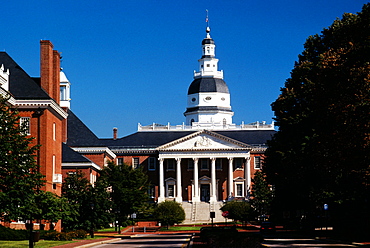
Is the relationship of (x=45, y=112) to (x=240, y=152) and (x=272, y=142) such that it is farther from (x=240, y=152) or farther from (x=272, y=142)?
(x=240, y=152)

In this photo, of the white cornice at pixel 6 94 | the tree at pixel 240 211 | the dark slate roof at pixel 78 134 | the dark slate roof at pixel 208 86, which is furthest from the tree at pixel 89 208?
the dark slate roof at pixel 208 86

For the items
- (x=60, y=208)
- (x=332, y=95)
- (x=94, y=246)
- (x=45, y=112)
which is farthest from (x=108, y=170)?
(x=332, y=95)

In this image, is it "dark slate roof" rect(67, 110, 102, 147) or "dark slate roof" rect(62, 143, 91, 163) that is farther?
"dark slate roof" rect(67, 110, 102, 147)

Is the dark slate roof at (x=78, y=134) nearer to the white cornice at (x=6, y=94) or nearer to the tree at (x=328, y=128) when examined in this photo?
the white cornice at (x=6, y=94)

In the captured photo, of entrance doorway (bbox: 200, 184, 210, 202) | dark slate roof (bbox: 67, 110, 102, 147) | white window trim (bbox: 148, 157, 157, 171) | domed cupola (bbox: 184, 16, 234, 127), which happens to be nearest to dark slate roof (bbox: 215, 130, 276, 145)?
entrance doorway (bbox: 200, 184, 210, 202)

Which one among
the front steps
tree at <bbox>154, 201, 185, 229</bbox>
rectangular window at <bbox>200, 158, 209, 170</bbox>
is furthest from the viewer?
rectangular window at <bbox>200, 158, 209, 170</bbox>

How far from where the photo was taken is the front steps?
356ft

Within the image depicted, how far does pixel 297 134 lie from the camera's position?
50.4m

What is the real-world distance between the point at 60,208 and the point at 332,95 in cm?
2159

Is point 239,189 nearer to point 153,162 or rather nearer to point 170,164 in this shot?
point 170,164

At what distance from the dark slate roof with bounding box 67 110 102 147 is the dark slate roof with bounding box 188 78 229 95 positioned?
63.5 meters

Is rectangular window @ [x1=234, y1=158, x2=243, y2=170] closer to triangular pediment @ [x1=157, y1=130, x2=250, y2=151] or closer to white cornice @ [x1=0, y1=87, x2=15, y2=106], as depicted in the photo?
triangular pediment @ [x1=157, y1=130, x2=250, y2=151]

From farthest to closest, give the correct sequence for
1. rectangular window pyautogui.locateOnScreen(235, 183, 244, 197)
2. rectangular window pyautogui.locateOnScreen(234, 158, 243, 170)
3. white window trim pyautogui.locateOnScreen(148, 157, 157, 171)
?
white window trim pyautogui.locateOnScreen(148, 157, 157, 171) → rectangular window pyautogui.locateOnScreen(234, 158, 243, 170) → rectangular window pyautogui.locateOnScreen(235, 183, 244, 197)

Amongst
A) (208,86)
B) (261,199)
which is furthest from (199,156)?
(261,199)
